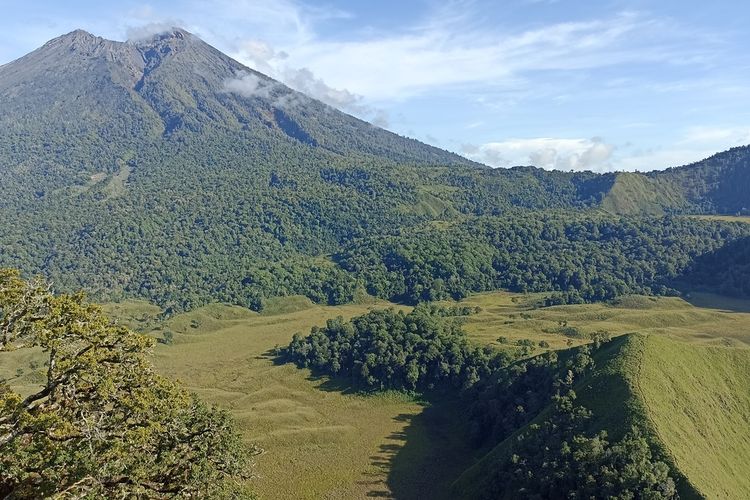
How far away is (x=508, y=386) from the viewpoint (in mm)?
69750

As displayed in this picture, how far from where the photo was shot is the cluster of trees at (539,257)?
151 metres

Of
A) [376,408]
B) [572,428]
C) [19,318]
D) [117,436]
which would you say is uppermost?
[19,318]

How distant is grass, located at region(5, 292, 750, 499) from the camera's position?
50125 millimetres

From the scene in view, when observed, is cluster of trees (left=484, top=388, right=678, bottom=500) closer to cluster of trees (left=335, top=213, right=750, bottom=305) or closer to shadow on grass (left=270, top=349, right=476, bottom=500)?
shadow on grass (left=270, top=349, right=476, bottom=500)

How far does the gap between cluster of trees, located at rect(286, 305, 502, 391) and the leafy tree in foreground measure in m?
63.4

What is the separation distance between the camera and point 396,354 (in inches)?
3509

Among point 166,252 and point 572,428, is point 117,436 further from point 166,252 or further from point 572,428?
point 166,252

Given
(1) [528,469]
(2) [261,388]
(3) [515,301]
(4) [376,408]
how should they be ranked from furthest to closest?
(3) [515,301] < (2) [261,388] < (4) [376,408] < (1) [528,469]

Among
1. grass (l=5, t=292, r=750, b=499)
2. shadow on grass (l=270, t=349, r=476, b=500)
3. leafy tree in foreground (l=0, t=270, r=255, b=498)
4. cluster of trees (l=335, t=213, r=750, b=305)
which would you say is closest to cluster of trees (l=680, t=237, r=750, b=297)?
cluster of trees (l=335, t=213, r=750, b=305)

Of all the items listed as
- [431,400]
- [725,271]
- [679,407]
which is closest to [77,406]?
[679,407]

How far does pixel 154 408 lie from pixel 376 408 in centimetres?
6029

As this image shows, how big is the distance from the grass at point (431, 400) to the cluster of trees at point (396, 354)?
3.46 meters

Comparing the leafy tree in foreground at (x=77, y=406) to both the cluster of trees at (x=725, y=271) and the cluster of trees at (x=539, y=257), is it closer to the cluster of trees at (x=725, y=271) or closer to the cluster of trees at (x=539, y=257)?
the cluster of trees at (x=539, y=257)

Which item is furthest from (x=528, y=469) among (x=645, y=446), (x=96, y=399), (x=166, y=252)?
(x=166, y=252)
